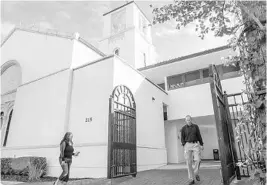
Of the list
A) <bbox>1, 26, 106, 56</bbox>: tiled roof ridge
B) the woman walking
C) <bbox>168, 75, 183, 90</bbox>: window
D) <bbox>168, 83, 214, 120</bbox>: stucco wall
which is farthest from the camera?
<bbox>168, 75, 183, 90</bbox>: window

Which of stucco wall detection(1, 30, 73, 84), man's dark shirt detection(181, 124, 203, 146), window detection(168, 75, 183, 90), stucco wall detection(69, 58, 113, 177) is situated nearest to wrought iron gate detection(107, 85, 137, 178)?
stucco wall detection(69, 58, 113, 177)

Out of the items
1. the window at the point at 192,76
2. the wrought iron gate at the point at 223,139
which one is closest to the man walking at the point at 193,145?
the wrought iron gate at the point at 223,139

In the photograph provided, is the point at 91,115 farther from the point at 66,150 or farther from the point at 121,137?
the point at 66,150

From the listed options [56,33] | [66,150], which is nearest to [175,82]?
[56,33]

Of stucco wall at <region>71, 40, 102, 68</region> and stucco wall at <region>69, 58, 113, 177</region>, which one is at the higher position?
stucco wall at <region>71, 40, 102, 68</region>

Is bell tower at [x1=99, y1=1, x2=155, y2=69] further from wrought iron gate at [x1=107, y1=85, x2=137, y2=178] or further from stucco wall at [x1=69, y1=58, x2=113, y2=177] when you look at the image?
wrought iron gate at [x1=107, y1=85, x2=137, y2=178]

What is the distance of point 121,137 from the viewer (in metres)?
6.80

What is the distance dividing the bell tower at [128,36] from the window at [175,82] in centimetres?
636

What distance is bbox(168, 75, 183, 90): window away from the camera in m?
13.1

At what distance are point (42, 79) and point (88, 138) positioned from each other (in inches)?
190

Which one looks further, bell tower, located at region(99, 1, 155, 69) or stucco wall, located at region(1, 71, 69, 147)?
bell tower, located at region(99, 1, 155, 69)

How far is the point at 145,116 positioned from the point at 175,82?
190 inches

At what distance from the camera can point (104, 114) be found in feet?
25.0

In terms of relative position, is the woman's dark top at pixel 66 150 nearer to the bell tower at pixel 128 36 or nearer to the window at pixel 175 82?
the window at pixel 175 82
